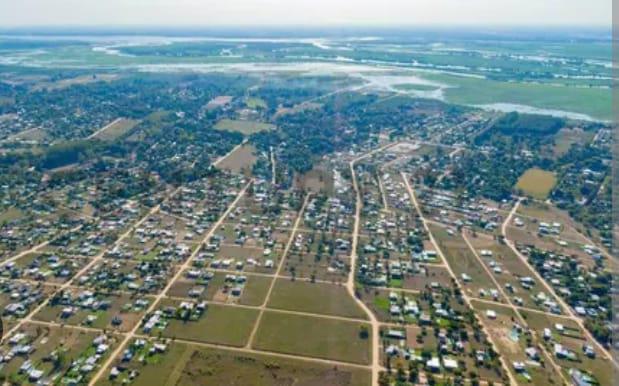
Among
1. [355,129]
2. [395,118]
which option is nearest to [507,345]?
[355,129]

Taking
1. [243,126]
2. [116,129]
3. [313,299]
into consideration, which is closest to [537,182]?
[313,299]

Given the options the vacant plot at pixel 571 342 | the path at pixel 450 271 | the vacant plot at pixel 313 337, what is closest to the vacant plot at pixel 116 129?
the path at pixel 450 271

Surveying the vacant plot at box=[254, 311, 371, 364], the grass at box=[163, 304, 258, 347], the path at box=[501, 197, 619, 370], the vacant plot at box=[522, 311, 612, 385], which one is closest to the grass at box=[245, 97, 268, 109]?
the path at box=[501, 197, 619, 370]

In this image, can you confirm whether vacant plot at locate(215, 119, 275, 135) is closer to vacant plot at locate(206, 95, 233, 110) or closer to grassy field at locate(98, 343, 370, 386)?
vacant plot at locate(206, 95, 233, 110)

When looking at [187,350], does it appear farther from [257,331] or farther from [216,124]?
[216,124]

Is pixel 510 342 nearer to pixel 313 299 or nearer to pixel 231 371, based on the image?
pixel 313 299

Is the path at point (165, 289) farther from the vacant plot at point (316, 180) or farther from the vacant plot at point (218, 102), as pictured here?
the vacant plot at point (218, 102)
